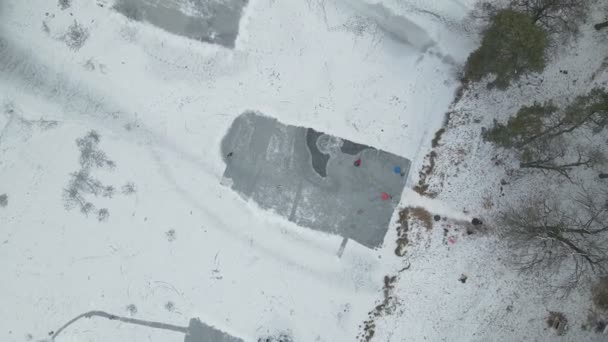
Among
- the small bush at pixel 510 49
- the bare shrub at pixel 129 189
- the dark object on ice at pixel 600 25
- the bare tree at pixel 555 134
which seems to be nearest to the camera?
the small bush at pixel 510 49

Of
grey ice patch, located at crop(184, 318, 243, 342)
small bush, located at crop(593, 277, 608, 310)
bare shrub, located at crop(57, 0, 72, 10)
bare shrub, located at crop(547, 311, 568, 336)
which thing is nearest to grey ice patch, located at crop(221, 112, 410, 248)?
grey ice patch, located at crop(184, 318, 243, 342)

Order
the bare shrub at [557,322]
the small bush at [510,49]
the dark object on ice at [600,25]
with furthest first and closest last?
the bare shrub at [557,322], the dark object on ice at [600,25], the small bush at [510,49]

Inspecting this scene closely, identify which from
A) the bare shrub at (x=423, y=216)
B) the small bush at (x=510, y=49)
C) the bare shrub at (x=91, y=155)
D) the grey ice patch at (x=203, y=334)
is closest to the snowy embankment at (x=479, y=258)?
the bare shrub at (x=423, y=216)

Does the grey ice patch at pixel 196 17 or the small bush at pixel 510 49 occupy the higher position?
the small bush at pixel 510 49

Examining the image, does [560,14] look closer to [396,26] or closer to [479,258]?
[396,26]

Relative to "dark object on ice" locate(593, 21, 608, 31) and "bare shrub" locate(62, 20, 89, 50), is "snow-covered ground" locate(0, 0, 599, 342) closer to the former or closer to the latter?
"bare shrub" locate(62, 20, 89, 50)

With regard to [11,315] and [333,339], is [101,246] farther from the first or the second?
[333,339]

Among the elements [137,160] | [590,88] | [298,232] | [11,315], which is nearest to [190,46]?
[137,160]

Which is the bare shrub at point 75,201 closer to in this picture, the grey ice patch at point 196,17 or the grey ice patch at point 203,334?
the grey ice patch at point 203,334
